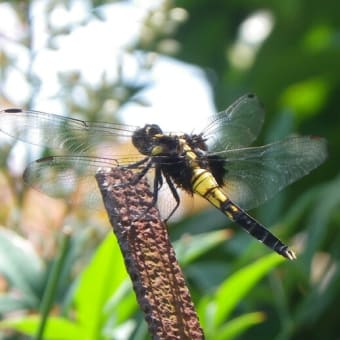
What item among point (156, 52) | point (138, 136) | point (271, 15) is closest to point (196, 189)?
point (138, 136)

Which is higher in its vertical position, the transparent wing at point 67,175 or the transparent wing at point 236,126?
the transparent wing at point 236,126

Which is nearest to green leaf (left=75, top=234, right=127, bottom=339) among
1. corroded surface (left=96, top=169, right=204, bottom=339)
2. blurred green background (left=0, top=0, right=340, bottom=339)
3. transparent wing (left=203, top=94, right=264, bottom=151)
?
blurred green background (left=0, top=0, right=340, bottom=339)

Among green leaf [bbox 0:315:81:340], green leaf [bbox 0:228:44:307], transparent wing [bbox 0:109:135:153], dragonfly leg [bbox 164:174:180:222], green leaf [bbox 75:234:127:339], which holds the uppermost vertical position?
transparent wing [bbox 0:109:135:153]

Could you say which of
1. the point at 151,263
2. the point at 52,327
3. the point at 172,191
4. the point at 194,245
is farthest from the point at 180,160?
the point at 151,263

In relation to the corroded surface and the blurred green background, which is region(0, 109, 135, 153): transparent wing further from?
the corroded surface

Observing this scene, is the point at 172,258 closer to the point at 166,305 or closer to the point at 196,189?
the point at 166,305

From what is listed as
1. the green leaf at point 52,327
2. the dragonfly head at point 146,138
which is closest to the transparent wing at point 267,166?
the dragonfly head at point 146,138

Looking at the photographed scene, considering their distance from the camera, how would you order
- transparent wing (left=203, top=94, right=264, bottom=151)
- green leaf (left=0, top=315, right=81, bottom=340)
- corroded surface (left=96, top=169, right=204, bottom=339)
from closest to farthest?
corroded surface (left=96, top=169, right=204, bottom=339)
green leaf (left=0, top=315, right=81, bottom=340)
transparent wing (left=203, top=94, right=264, bottom=151)

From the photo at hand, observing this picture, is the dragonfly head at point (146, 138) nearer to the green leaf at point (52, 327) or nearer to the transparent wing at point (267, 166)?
the transparent wing at point (267, 166)
